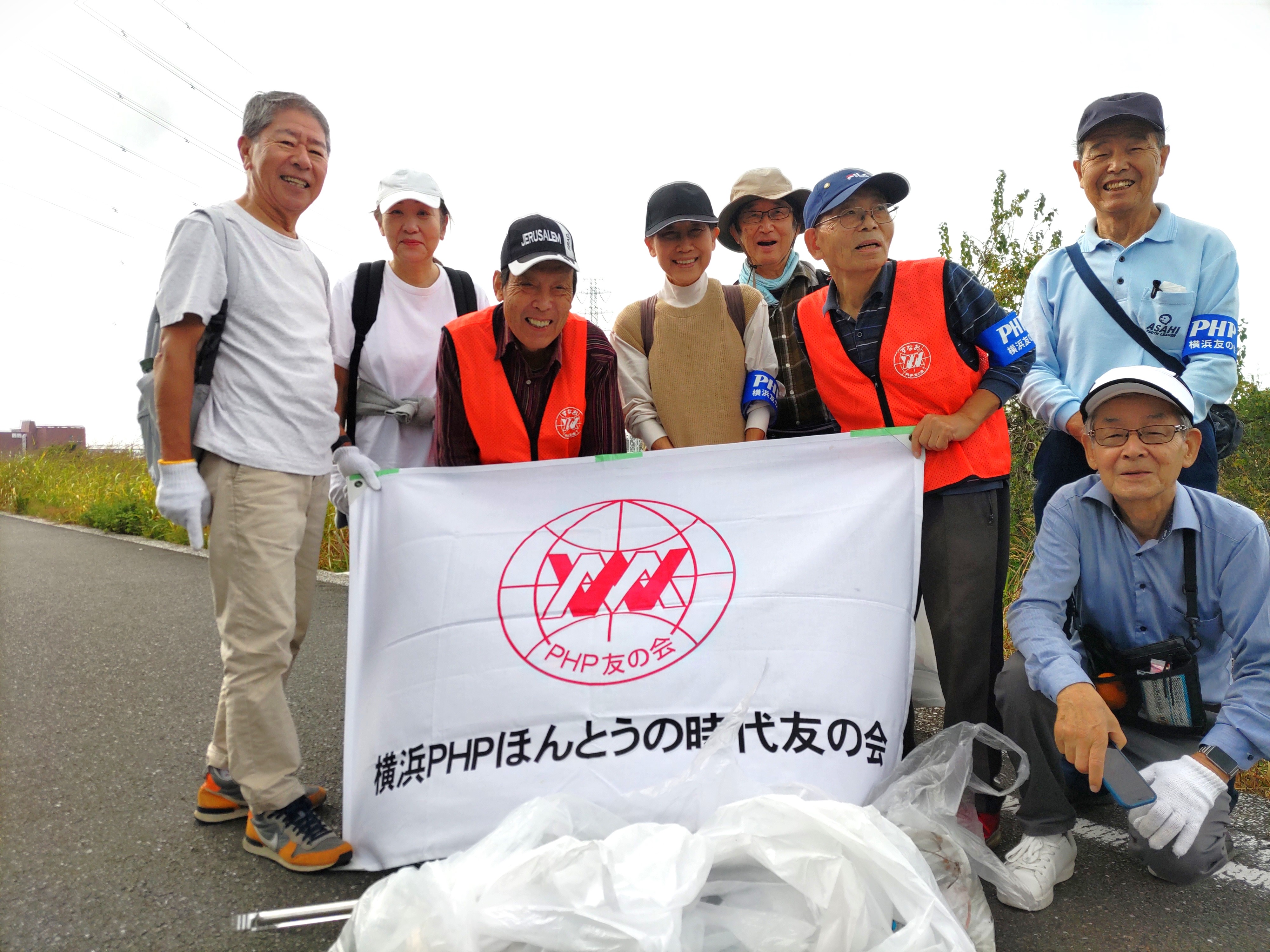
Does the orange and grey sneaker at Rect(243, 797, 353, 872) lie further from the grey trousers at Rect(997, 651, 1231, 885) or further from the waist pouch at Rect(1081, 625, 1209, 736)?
the waist pouch at Rect(1081, 625, 1209, 736)

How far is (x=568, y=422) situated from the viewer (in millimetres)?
2793

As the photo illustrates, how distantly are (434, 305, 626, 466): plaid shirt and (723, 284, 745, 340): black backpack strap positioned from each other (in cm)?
52

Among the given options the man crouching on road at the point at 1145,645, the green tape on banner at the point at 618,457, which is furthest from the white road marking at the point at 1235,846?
the green tape on banner at the point at 618,457

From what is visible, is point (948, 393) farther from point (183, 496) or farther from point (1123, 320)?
point (183, 496)

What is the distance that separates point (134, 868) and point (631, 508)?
1.86 metres

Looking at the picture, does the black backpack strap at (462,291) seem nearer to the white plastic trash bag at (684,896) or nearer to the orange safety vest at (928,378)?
the orange safety vest at (928,378)

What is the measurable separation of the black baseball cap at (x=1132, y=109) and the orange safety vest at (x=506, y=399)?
1.80 meters

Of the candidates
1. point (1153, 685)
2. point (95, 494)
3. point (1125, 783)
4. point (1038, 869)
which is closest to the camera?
point (1125, 783)

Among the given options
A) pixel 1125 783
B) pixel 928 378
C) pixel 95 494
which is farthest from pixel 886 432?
pixel 95 494

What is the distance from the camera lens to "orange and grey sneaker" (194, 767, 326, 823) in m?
2.83

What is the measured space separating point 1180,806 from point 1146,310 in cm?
152

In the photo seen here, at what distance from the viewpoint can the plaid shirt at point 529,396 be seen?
275 cm

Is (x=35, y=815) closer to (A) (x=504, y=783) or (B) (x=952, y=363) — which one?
(A) (x=504, y=783)

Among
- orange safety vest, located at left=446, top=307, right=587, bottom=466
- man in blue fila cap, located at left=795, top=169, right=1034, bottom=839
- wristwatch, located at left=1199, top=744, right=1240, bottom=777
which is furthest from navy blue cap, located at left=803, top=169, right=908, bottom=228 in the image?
wristwatch, located at left=1199, top=744, right=1240, bottom=777
